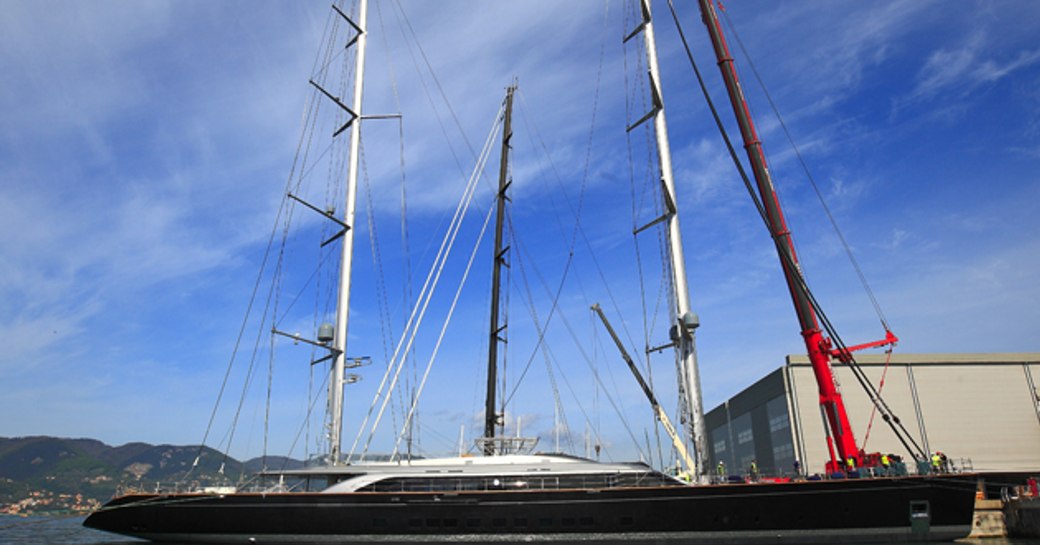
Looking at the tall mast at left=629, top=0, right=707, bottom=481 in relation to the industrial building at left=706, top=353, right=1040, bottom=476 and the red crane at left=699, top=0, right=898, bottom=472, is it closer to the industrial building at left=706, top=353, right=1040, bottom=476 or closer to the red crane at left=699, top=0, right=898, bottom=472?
the red crane at left=699, top=0, right=898, bottom=472

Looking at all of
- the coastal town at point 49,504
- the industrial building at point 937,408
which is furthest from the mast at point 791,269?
the coastal town at point 49,504

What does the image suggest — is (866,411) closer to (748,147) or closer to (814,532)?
(748,147)

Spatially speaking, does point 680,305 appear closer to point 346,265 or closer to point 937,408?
point 346,265

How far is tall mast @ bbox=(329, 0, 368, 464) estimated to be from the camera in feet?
77.0

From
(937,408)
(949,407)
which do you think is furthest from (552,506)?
(949,407)

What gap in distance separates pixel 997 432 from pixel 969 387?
389cm

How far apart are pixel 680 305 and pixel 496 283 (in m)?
9.91

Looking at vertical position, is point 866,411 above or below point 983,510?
above

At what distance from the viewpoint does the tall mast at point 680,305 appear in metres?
22.5

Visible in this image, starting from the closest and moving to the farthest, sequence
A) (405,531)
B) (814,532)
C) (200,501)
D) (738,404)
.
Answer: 1. (814,532)
2. (405,531)
3. (200,501)
4. (738,404)

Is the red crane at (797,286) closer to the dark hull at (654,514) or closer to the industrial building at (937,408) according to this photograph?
the dark hull at (654,514)

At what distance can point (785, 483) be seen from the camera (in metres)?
19.7

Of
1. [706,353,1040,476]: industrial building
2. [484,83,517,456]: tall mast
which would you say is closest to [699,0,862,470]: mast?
[484,83,517,456]: tall mast

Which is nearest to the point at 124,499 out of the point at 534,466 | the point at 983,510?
the point at 534,466
